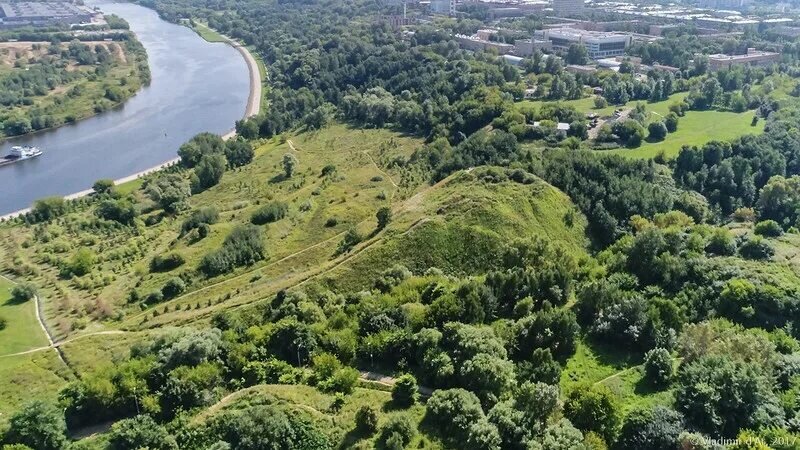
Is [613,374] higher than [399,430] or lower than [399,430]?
lower

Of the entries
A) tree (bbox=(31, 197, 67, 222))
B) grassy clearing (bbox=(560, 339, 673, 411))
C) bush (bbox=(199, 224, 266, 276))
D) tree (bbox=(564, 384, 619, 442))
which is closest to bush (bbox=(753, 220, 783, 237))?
grassy clearing (bbox=(560, 339, 673, 411))

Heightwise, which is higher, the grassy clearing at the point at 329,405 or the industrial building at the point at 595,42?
the industrial building at the point at 595,42

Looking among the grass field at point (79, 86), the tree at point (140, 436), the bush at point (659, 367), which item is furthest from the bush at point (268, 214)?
the grass field at point (79, 86)

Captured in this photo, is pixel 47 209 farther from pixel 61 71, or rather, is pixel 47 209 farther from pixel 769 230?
pixel 769 230

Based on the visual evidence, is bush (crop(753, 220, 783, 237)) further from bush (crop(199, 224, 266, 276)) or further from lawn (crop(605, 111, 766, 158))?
bush (crop(199, 224, 266, 276))

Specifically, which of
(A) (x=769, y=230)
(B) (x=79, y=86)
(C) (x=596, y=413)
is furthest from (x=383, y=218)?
(B) (x=79, y=86)

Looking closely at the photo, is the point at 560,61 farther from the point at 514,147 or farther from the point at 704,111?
the point at 514,147

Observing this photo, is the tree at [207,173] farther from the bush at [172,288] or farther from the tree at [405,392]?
the tree at [405,392]
